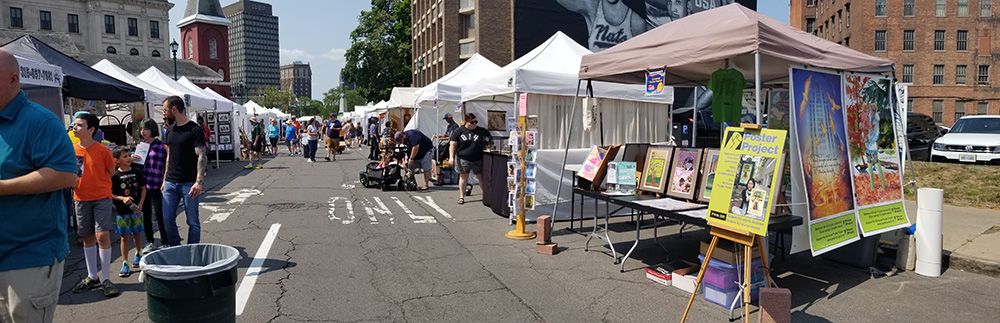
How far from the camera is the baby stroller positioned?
13.7 m

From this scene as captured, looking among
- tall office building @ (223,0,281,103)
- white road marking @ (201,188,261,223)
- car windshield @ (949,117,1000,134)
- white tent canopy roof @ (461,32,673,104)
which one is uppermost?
tall office building @ (223,0,281,103)

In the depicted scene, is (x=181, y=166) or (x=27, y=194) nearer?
(x=27, y=194)

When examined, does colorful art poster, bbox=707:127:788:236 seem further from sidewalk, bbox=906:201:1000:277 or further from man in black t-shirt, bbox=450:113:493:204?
man in black t-shirt, bbox=450:113:493:204

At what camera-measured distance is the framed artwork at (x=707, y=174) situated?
641 cm

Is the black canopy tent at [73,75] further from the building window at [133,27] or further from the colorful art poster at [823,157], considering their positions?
the building window at [133,27]

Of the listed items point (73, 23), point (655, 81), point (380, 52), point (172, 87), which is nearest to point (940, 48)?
point (380, 52)

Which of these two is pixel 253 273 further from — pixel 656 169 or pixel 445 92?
pixel 445 92

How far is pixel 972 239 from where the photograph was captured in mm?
7441

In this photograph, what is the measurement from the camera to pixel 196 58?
8288 centimetres

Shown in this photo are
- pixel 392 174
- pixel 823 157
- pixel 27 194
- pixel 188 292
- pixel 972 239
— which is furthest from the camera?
pixel 392 174

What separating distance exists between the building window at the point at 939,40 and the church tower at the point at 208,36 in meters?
80.6

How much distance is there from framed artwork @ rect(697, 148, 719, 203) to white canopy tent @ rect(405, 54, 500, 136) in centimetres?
809

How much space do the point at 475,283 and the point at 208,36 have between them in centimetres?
8921

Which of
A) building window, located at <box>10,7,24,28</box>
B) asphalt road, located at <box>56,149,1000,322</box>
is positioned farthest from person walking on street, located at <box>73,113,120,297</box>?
building window, located at <box>10,7,24,28</box>
